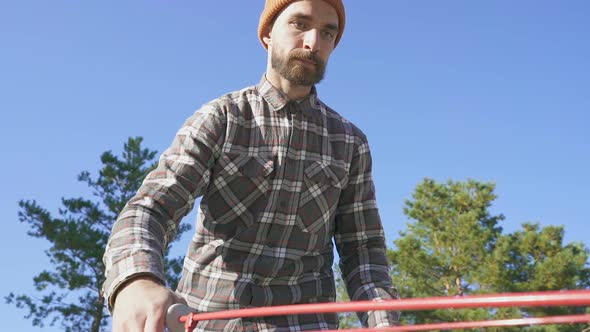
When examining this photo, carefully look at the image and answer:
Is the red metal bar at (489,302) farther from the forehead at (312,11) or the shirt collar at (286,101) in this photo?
the forehead at (312,11)

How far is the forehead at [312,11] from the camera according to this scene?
2.88 m

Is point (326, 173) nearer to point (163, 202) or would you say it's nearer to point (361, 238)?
point (361, 238)

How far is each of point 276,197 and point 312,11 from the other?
91 centimetres

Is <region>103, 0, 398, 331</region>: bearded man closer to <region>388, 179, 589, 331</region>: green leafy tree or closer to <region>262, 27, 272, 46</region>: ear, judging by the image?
<region>262, 27, 272, 46</region>: ear

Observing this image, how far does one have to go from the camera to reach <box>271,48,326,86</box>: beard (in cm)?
286

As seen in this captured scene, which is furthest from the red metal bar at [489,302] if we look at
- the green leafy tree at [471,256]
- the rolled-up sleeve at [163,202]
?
the green leafy tree at [471,256]

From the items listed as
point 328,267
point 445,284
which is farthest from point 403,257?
point 328,267

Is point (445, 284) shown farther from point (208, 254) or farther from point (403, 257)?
point (208, 254)

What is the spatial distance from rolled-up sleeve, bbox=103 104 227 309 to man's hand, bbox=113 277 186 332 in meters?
0.08

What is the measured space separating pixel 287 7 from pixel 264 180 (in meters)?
0.88

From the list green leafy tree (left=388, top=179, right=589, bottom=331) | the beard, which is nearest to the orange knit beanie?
the beard

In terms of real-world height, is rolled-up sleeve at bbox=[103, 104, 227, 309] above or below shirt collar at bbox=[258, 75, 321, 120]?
below

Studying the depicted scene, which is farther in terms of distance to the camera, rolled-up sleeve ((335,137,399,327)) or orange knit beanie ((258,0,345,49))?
orange knit beanie ((258,0,345,49))

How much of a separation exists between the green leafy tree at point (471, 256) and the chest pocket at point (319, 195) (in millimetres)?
25392
